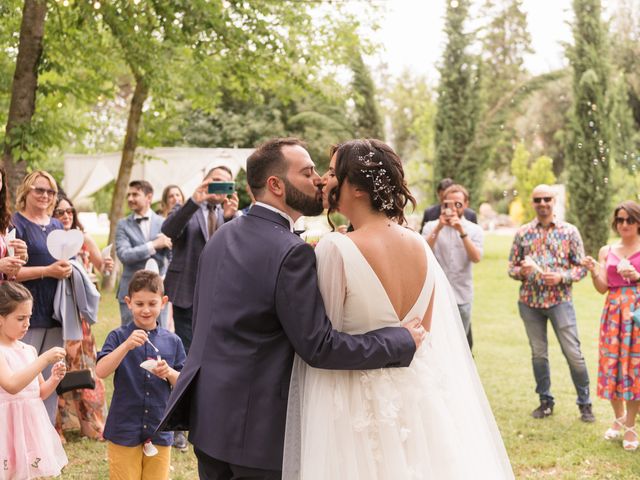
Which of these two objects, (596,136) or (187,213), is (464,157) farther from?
(187,213)

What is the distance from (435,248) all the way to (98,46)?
21.1 ft

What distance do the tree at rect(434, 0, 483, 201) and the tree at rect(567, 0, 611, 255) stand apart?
324cm

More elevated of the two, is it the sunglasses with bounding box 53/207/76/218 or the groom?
the sunglasses with bounding box 53/207/76/218

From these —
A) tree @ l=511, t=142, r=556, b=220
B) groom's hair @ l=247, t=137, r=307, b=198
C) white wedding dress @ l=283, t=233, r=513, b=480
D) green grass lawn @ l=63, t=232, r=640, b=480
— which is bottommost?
green grass lawn @ l=63, t=232, r=640, b=480

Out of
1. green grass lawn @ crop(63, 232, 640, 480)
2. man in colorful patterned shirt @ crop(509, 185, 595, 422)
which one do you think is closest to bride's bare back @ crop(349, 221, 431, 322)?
green grass lawn @ crop(63, 232, 640, 480)

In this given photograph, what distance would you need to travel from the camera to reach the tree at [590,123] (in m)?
21.9

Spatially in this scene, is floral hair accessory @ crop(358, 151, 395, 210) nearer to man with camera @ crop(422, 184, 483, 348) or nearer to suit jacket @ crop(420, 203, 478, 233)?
man with camera @ crop(422, 184, 483, 348)

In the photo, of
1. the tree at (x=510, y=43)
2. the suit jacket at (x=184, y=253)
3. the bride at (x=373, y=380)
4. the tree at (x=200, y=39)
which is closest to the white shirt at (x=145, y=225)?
the suit jacket at (x=184, y=253)

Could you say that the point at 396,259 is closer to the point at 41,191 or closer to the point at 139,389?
the point at 139,389

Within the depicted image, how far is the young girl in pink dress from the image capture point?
412cm

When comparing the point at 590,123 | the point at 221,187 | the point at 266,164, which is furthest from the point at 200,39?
the point at 590,123

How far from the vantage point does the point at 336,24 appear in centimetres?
1642

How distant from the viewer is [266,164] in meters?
3.08

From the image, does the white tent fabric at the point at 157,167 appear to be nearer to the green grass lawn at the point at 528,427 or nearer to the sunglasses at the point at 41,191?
the green grass lawn at the point at 528,427
